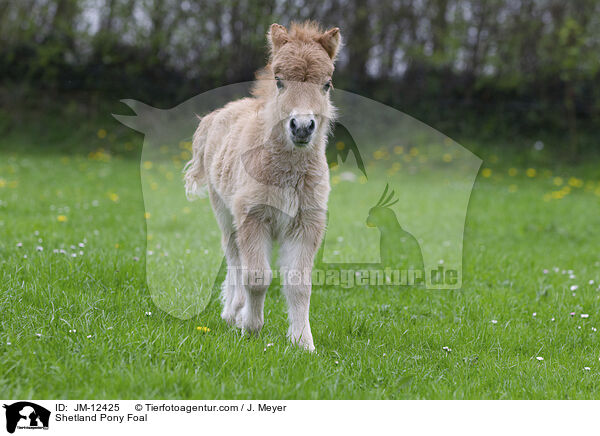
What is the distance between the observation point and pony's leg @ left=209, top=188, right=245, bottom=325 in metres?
4.51

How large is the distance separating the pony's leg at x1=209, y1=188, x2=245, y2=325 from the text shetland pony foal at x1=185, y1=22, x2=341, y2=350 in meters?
0.31

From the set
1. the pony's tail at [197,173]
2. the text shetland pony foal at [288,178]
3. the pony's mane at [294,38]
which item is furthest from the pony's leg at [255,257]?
the pony's tail at [197,173]

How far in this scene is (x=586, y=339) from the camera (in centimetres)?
429

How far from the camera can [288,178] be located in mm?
3932

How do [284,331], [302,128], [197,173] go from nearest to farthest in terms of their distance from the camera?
[302,128] → [284,331] → [197,173]

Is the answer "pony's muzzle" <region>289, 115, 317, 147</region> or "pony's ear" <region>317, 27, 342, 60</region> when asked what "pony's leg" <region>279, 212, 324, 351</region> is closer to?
"pony's muzzle" <region>289, 115, 317, 147</region>

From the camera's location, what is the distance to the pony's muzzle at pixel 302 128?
3.58 meters

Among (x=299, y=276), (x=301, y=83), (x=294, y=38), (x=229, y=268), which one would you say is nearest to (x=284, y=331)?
(x=299, y=276)

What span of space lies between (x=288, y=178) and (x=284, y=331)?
1.18 m
